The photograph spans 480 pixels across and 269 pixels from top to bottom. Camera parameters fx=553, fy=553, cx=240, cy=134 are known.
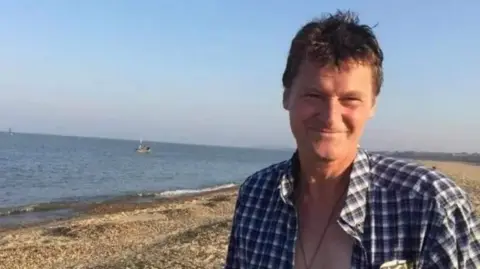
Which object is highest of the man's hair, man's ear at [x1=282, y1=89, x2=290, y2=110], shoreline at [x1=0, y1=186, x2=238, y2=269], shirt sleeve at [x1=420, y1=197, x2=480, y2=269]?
the man's hair

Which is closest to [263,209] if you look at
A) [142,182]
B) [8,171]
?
[142,182]

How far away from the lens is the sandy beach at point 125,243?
36.9 feet

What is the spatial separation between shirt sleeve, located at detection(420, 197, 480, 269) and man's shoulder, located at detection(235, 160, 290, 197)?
76cm

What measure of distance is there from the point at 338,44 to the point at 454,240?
822mm

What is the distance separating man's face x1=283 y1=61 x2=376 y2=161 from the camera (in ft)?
6.88

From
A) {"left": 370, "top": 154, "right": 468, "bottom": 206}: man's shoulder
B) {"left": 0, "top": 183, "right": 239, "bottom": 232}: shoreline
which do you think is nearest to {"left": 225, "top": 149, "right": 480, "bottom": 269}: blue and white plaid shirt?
{"left": 370, "top": 154, "right": 468, "bottom": 206}: man's shoulder

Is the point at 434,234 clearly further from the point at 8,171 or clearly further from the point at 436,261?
the point at 8,171

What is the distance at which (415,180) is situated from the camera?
6.81 ft

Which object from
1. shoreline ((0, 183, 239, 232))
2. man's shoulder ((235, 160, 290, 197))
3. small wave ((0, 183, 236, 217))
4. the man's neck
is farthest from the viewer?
small wave ((0, 183, 236, 217))

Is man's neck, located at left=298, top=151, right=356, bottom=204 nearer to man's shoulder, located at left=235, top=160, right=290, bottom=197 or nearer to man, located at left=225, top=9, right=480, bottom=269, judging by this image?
man, located at left=225, top=9, right=480, bottom=269

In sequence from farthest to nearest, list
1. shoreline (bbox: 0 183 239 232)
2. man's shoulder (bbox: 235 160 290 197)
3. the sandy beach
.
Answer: shoreline (bbox: 0 183 239 232), the sandy beach, man's shoulder (bbox: 235 160 290 197)

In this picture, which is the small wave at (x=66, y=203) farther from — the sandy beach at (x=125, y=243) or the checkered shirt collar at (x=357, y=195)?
the checkered shirt collar at (x=357, y=195)

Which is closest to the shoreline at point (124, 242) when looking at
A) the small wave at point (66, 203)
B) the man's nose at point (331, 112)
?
the small wave at point (66, 203)

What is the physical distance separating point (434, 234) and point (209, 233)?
40.4 ft
